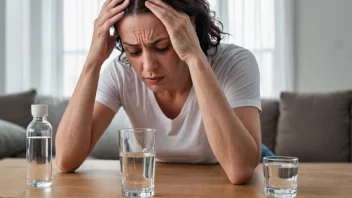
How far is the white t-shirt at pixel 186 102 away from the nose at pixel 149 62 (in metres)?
0.22

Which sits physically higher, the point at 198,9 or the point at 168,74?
the point at 198,9

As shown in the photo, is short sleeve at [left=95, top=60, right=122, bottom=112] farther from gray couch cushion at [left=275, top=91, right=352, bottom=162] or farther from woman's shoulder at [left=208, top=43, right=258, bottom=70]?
gray couch cushion at [left=275, top=91, right=352, bottom=162]

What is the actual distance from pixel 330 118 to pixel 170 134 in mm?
1847

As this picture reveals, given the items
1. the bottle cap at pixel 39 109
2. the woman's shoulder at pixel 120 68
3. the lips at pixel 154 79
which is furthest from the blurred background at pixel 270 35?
the bottle cap at pixel 39 109

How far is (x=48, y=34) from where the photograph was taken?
4.43 metres

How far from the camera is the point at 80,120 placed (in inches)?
52.0

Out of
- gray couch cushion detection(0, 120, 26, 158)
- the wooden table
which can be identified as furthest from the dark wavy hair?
gray couch cushion detection(0, 120, 26, 158)

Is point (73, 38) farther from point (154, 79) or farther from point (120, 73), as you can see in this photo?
point (154, 79)

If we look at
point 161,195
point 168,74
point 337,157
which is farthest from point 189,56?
point 337,157

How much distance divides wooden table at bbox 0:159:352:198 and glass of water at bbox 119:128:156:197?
3 centimetres

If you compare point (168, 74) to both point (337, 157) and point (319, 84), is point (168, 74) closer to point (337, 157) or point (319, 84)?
point (337, 157)

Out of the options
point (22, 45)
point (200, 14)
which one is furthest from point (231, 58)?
point (22, 45)

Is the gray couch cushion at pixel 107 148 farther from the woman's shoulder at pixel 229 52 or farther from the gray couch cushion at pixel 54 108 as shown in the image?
the woman's shoulder at pixel 229 52

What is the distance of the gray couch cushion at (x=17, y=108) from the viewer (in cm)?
328
